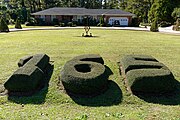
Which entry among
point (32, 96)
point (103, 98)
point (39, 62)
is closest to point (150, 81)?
point (103, 98)

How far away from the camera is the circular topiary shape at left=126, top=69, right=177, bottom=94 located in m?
7.86

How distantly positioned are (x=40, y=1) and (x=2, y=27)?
42.7 metres

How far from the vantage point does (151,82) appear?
25.7 ft

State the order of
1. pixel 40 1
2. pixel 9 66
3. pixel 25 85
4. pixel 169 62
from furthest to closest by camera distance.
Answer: pixel 40 1 < pixel 169 62 < pixel 9 66 < pixel 25 85

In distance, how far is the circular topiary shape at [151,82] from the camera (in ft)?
25.8

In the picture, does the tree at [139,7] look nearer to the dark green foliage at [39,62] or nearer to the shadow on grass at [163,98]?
the dark green foliage at [39,62]

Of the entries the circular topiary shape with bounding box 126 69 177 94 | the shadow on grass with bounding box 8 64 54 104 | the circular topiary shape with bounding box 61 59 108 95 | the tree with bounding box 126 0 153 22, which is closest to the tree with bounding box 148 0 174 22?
the tree with bounding box 126 0 153 22

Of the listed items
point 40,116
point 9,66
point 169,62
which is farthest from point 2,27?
point 40,116

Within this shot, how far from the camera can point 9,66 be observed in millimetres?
10773

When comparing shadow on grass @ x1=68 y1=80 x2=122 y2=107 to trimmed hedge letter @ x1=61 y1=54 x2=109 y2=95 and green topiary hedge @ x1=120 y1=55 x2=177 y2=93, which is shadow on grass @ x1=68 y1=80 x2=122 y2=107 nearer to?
trimmed hedge letter @ x1=61 y1=54 x2=109 y2=95

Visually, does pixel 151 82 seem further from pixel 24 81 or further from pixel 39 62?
pixel 39 62

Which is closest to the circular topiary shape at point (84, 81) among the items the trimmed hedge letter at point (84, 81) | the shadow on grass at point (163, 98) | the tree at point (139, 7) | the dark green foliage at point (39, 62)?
the trimmed hedge letter at point (84, 81)

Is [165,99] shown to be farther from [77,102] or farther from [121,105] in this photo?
[77,102]

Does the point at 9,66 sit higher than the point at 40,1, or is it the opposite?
the point at 40,1
